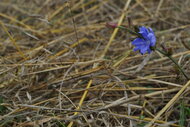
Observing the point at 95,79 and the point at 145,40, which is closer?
the point at 145,40

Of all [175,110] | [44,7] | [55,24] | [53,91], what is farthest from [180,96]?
[44,7]

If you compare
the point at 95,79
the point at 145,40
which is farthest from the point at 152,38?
the point at 95,79

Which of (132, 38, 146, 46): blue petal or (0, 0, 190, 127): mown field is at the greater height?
(132, 38, 146, 46): blue petal

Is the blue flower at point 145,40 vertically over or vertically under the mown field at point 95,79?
over

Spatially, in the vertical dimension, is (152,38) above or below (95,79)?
above

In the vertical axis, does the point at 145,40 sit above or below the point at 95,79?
above

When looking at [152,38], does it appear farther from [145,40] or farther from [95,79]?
[95,79]

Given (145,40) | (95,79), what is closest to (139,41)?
(145,40)

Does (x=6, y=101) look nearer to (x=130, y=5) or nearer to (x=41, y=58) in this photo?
(x=41, y=58)
